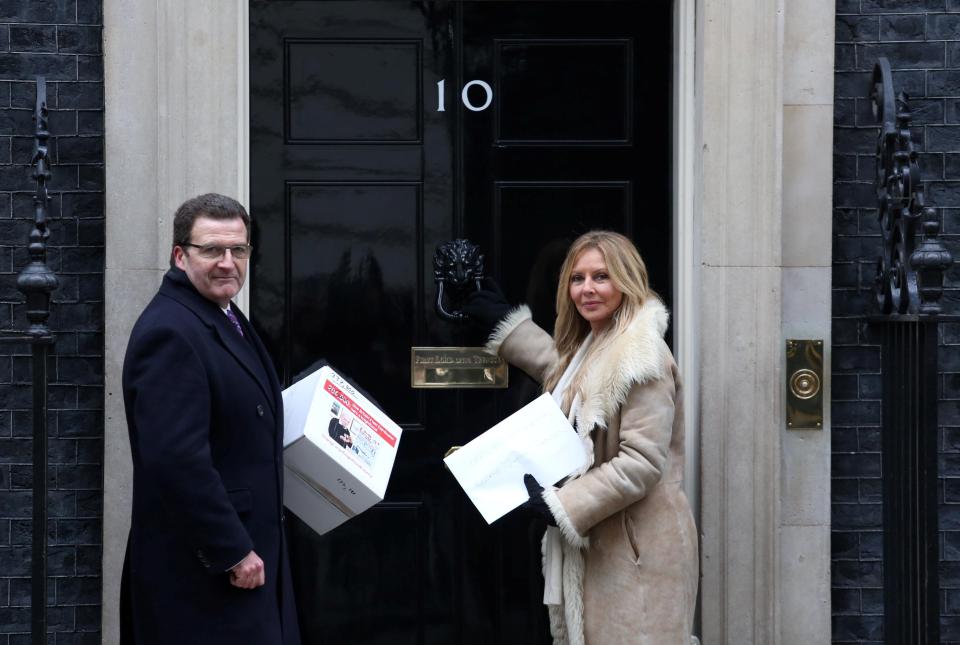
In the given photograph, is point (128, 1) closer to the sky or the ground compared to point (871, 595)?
closer to the sky

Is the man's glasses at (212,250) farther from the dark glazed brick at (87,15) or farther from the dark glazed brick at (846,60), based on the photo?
the dark glazed brick at (846,60)

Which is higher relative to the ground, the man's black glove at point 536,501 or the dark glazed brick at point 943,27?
the dark glazed brick at point 943,27

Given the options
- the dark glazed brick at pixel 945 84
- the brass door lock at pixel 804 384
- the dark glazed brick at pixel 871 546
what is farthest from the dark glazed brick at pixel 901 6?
the dark glazed brick at pixel 871 546

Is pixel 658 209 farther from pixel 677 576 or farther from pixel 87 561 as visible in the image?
pixel 87 561

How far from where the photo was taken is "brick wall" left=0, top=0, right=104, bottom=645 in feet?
15.5

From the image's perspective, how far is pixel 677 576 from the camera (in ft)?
13.1

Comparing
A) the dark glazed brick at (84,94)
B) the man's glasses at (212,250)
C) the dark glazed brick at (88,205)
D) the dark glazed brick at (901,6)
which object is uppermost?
the dark glazed brick at (901,6)

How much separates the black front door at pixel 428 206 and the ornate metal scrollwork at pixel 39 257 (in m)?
0.82

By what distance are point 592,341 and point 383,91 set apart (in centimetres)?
144

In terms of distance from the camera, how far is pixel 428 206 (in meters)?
4.99

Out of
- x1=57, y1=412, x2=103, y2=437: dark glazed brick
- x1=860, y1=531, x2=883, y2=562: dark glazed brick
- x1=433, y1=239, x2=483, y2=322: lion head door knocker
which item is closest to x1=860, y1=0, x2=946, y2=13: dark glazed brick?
x1=433, y1=239, x2=483, y2=322: lion head door knocker

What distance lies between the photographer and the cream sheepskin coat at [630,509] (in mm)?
3891

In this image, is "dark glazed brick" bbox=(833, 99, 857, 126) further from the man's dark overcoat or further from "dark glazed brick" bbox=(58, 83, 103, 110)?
"dark glazed brick" bbox=(58, 83, 103, 110)

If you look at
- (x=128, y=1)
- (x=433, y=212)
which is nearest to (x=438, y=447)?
(x=433, y=212)
